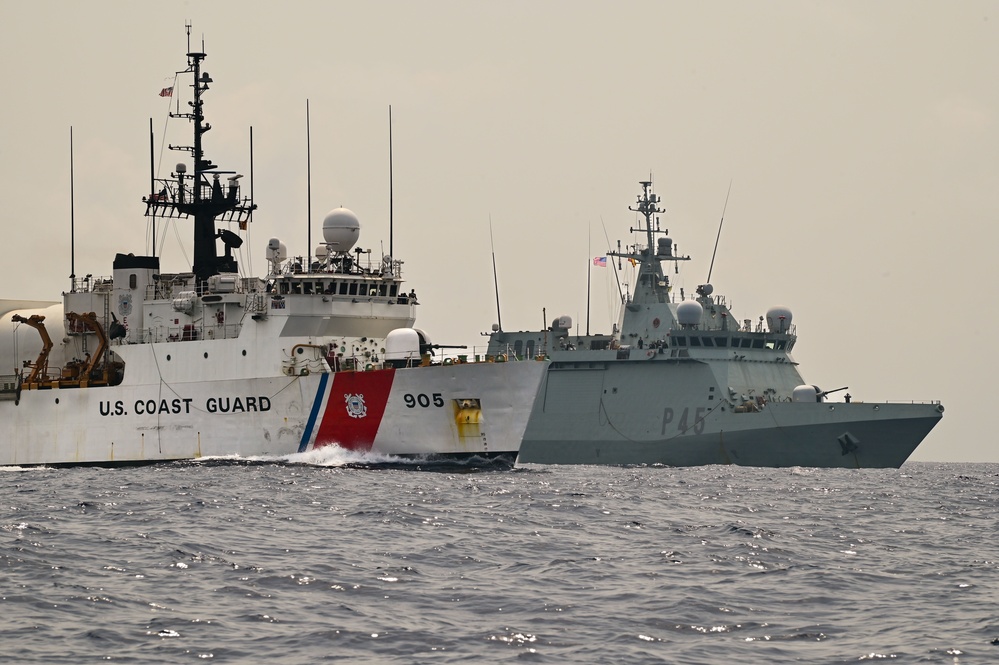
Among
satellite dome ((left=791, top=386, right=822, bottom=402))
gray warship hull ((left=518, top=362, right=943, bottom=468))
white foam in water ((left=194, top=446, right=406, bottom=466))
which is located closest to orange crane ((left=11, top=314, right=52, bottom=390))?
white foam in water ((left=194, top=446, right=406, bottom=466))

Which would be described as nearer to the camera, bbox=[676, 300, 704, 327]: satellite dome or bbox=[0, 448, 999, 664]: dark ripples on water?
bbox=[0, 448, 999, 664]: dark ripples on water

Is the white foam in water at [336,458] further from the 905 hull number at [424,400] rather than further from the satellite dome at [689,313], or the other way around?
the satellite dome at [689,313]

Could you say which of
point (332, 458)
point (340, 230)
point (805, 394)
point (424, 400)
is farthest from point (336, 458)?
point (805, 394)

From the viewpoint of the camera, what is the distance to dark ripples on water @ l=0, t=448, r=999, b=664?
11.2 meters

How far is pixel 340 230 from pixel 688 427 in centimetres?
1628

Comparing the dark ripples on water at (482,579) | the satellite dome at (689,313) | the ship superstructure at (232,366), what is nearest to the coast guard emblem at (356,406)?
the ship superstructure at (232,366)

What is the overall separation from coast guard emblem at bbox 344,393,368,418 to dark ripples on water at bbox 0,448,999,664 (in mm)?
9059

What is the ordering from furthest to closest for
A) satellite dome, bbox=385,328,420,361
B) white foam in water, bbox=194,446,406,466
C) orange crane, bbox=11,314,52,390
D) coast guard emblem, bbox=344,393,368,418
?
orange crane, bbox=11,314,52,390, satellite dome, bbox=385,328,420,361, coast guard emblem, bbox=344,393,368,418, white foam in water, bbox=194,446,406,466

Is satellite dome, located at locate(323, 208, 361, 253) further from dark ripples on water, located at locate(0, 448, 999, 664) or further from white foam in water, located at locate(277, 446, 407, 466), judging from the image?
dark ripples on water, located at locate(0, 448, 999, 664)

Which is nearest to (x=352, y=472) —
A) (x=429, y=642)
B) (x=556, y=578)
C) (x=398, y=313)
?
(x=398, y=313)

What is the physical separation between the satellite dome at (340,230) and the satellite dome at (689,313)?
52.5ft

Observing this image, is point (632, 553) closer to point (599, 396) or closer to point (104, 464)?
point (104, 464)

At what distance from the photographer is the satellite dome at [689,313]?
48594 millimetres

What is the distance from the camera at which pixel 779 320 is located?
52.2m
